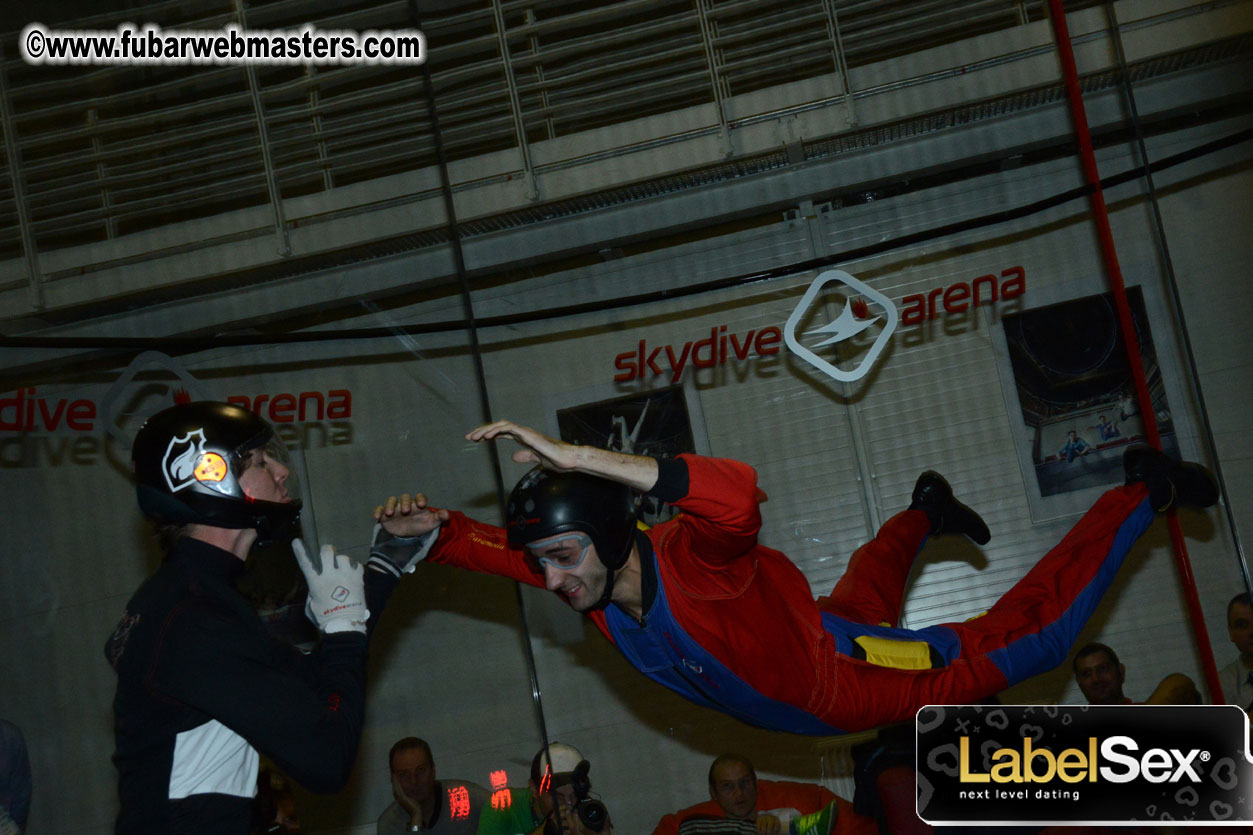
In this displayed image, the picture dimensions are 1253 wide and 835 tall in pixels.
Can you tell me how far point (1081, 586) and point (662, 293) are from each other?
5.47 ft

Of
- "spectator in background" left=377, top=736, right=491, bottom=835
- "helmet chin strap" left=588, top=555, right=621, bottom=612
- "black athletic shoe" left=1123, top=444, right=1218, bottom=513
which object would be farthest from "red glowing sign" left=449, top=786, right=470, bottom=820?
"black athletic shoe" left=1123, top=444, right=1218, bottom=513

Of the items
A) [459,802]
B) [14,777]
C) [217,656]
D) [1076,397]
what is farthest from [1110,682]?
[14,777]

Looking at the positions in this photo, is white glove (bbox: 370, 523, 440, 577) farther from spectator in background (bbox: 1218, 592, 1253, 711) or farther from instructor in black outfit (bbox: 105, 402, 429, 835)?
spectator in background (bbox: 1218, 592, 1253, 711)

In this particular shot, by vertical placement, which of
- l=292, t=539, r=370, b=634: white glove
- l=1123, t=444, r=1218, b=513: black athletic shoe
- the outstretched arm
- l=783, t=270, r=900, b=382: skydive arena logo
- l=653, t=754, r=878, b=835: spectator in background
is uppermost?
l=783, t=270, r=900, b=382: skydive arena logo

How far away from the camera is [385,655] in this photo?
10.5 ft

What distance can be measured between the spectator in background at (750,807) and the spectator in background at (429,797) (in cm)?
63

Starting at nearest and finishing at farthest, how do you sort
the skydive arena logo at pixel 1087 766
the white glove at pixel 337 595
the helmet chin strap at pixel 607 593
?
the white glove at pixel 337 595 < the helmet chin strap at pixel 607 593 < the skydive arena logo at pixel 1087 766

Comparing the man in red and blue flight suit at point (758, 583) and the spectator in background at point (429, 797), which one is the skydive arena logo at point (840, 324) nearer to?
the man in red and blue flight suit at point (758, 583)

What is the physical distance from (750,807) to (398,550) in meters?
1.48

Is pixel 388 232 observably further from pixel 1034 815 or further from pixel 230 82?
pixel 1034 815

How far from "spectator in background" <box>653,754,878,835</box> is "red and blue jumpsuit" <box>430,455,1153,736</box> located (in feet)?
1.27

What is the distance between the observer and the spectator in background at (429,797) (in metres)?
3.12

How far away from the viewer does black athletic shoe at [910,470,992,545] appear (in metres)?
3.11

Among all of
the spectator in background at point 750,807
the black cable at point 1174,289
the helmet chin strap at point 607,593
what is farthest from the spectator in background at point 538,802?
the black cable at point 1174,289
